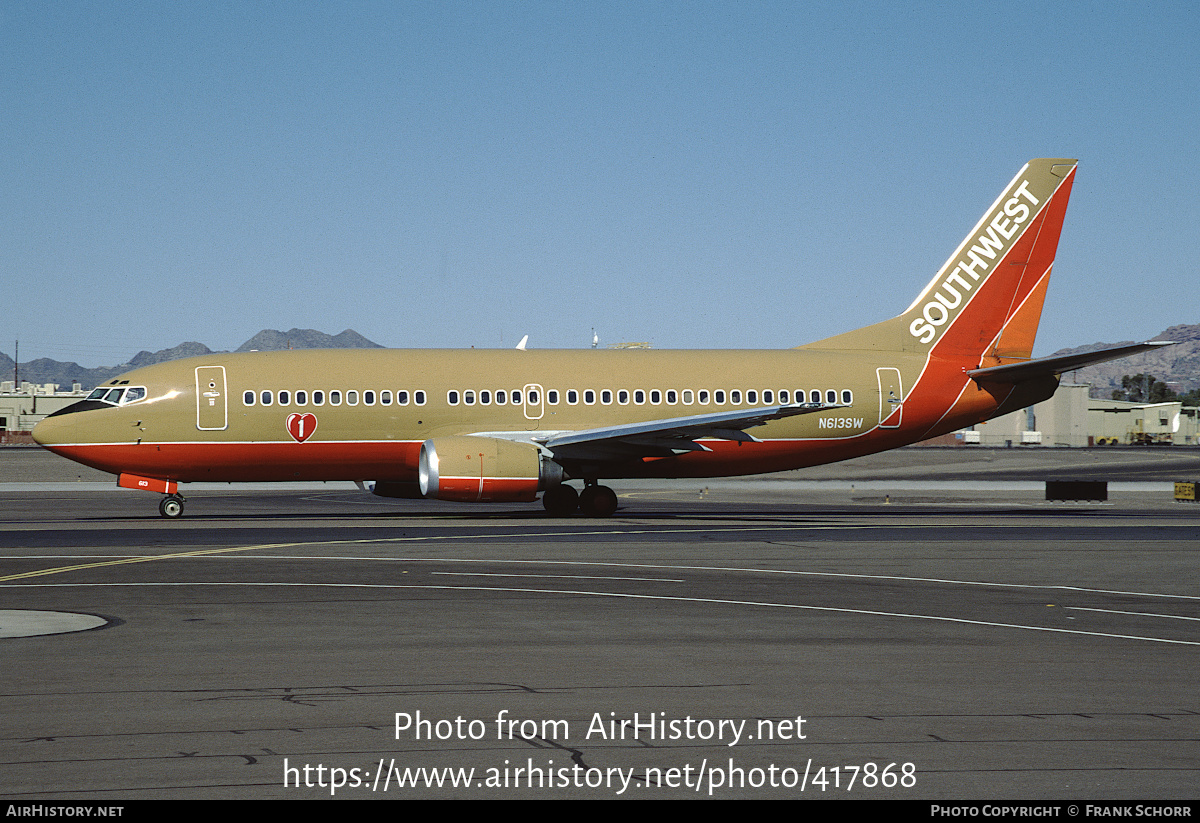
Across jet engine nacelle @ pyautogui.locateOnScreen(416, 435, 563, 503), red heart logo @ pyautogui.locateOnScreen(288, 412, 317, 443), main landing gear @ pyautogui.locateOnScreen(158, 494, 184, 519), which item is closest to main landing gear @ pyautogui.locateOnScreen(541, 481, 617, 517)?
jet engine nacelle @ pyautogui.locateOnScreen(416, 435, 563, 503)

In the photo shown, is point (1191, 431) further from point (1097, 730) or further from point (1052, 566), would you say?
point (1097, 730)

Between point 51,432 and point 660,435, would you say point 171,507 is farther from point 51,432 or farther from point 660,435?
point 660,435

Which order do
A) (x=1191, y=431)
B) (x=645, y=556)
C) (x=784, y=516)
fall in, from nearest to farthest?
1. (x=645, y=556)
2. (x=784, y=516)
3. (x=1191, y=431)

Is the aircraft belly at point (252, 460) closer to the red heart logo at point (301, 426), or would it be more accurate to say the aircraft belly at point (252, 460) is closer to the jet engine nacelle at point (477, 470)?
the red heart logo at point (301, 426)

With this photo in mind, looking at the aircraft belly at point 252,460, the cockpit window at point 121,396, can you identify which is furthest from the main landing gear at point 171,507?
the cockpit window at point 121,396

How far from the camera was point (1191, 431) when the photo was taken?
6344 inches

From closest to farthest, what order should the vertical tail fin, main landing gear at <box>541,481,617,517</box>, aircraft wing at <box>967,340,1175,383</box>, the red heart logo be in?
aircraft wing at <box>967,340,1175,383</box>, the red heart logo, main landing gear at <box>541,481,617,517</box>, the vertical tail fin

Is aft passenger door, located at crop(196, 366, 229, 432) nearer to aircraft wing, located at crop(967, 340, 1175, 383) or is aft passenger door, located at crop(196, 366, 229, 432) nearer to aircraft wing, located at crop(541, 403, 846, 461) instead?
aircraft wing, located at crop(541, 403, 846, 461)

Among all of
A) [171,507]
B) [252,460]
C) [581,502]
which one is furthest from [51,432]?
[581,502]

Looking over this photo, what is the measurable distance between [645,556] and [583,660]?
433 inches

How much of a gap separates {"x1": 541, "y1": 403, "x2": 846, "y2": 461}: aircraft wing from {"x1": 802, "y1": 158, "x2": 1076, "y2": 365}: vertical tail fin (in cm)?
672

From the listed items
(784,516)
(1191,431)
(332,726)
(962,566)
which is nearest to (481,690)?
(332,726)

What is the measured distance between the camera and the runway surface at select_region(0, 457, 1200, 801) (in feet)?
25.5

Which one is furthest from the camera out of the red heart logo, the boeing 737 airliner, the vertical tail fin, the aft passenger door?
the vertical tail fin
